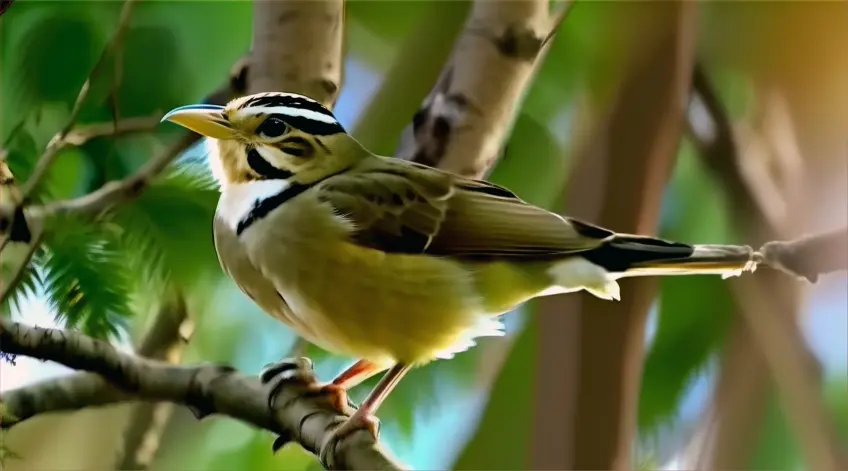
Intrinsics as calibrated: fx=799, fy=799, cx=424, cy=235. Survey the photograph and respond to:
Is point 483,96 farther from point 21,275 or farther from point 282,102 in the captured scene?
point 21,275

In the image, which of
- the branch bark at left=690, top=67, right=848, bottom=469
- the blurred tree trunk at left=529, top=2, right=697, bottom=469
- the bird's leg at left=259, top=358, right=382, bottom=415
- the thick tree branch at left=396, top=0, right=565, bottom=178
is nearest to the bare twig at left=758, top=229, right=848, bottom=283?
the branch bark at left=690, top=67, right=848, bottom=469

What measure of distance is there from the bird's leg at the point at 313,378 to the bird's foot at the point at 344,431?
1.7 inches

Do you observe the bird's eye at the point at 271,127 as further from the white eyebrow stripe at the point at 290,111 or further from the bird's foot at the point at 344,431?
the bird's foot at the point at 344,431

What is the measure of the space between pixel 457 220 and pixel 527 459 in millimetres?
282

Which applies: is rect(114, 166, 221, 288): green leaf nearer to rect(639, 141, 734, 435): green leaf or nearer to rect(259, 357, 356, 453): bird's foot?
rect(259, 357, 356, 453): bird's foot

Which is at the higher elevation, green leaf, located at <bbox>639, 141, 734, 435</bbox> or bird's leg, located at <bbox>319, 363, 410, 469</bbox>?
green leaf, located at <bbox>639, 141, 734, 435</bbox>

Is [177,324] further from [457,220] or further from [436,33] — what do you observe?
[436,33]

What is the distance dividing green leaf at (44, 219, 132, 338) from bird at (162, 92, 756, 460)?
→ 13 centimetres

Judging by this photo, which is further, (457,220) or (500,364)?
(500,364)

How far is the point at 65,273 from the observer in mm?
734

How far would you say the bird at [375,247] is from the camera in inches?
26.0

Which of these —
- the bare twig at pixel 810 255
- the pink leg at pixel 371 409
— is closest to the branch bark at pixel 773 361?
the bare twig at pixel 810 255

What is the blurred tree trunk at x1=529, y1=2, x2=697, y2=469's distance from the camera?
0.82m

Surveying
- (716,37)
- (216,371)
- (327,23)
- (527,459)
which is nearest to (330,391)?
(216,371)
